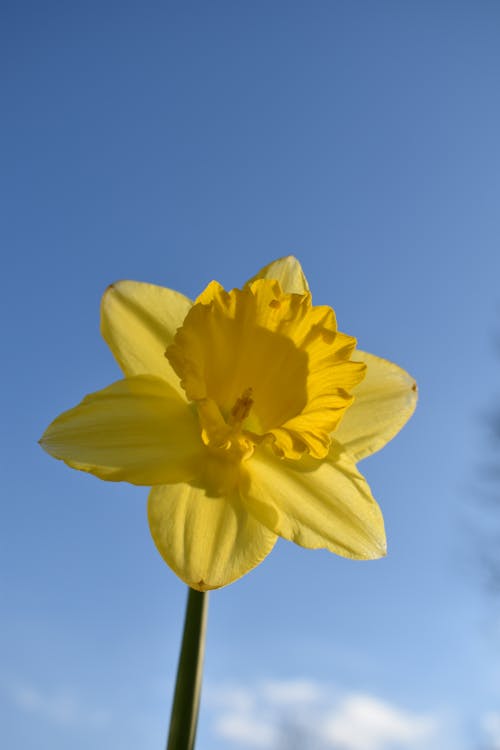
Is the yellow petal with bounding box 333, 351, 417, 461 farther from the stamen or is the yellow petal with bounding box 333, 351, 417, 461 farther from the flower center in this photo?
the stamen

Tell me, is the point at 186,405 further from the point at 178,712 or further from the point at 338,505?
the point at 178,712

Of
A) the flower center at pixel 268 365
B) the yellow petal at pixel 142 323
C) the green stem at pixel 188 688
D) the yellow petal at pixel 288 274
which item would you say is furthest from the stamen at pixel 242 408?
the green stem at pixel 188 688

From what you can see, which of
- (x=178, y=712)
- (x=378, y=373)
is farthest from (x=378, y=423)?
(x=178, y=712)

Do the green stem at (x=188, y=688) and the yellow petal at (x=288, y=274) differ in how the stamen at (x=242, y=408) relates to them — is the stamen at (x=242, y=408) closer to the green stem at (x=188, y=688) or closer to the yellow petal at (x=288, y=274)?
the yellow petal at (x=288, y=274)

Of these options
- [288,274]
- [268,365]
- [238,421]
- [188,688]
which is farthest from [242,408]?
[188,688]

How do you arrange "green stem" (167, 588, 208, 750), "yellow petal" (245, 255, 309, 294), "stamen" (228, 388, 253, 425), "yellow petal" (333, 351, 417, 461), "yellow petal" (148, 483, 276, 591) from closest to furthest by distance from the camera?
"green stem" (167, 588, 208, 750) → "yellow petal" (148, 483, 276, 591) → "stamen" (228, 388, 253, 425) → "yellow petal" (333, 351, 417, 461) → "yellow petal" (245, 255, 309, 294)

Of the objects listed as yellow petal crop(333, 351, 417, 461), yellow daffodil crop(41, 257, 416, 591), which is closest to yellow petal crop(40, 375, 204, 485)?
yellow daffodil crop(41, 257, 416, 591)
